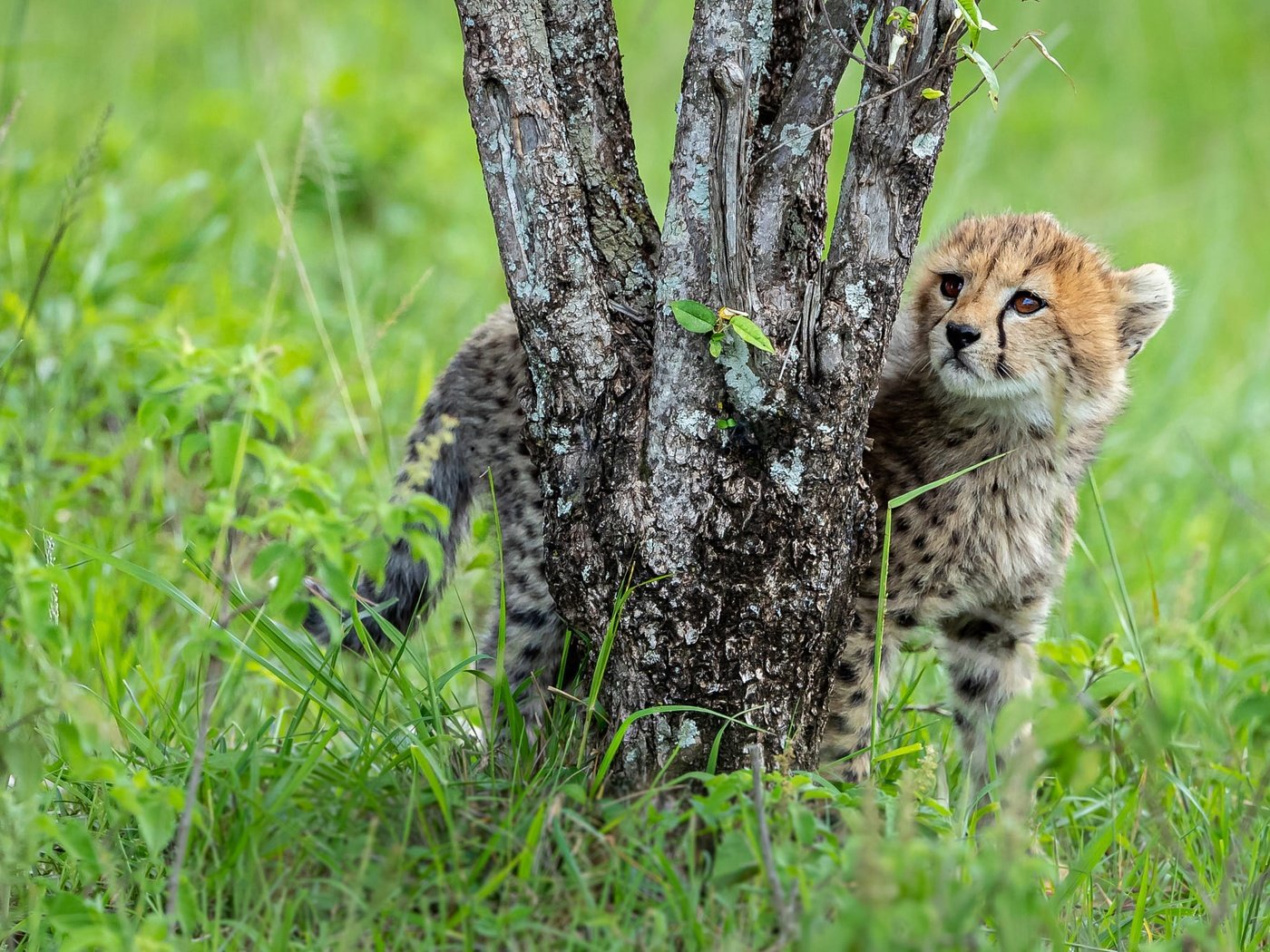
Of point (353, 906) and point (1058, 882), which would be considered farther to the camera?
point (1058, 882)

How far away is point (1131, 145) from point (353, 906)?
792cm

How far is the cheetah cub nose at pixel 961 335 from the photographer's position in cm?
308

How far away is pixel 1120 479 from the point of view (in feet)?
16.5

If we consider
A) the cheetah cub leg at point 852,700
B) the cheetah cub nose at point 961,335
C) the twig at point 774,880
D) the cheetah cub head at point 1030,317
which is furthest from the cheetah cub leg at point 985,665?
the twig at point 774,880

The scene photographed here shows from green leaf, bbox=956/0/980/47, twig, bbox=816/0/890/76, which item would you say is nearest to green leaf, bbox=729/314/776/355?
twig, bbox=816/0/890/76

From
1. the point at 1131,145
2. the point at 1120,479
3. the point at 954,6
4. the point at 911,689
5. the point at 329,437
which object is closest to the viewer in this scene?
the point at 954,6

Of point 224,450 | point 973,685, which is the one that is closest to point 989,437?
point 973,685

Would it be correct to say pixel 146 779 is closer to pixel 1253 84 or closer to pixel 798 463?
pixel 798 463

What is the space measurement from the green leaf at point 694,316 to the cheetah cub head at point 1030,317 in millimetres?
1001

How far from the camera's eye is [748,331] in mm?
2219

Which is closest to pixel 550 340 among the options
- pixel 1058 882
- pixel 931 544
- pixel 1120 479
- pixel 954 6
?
pixel 954 6

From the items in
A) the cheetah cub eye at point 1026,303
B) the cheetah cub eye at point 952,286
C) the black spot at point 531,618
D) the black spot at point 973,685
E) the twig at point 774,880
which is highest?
the cheetah cub eye at point 952,286

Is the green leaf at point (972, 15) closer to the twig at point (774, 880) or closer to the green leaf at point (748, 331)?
the green leaf at point (748, 331)

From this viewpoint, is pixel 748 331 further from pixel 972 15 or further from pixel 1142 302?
pixel 1142 302
